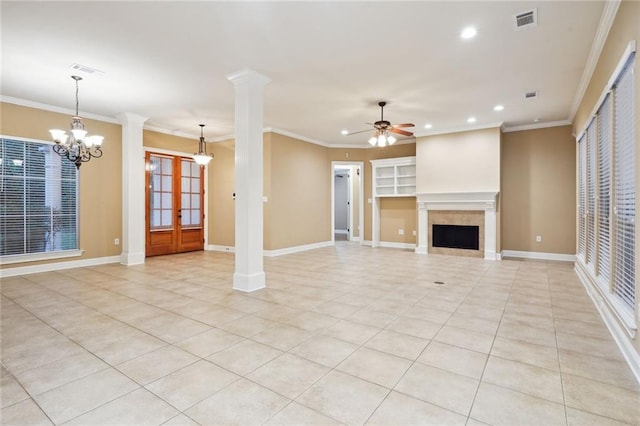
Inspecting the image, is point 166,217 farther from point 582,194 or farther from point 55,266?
point 582,194

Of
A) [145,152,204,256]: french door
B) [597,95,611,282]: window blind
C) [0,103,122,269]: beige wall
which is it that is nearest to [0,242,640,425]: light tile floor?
[597,95,611,282]: window blind

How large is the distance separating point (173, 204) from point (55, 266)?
2.65 meters

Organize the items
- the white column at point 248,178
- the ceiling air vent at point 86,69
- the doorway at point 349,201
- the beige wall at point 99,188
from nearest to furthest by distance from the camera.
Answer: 1. the ceiling air vent at point 86,69
2. the white column at point 248,178
3. the beige wall at point 99,188
4. the doorway at point 349,201

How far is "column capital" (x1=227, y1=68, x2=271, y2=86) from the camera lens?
4203 millimetres

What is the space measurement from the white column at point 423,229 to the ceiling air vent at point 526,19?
484cm

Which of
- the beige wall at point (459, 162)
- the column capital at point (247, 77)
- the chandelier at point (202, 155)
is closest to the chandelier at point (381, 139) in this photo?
the column capital at point (247, 77)

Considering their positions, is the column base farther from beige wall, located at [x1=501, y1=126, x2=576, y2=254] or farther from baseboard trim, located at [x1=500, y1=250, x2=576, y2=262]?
beige wall, located at [x1=501, y1=126, x2=576, y2=254]

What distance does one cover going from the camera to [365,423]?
1.69 metres

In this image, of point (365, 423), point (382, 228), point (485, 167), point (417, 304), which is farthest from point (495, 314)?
point (382, 228)

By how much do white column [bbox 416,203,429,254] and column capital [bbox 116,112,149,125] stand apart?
6460mm

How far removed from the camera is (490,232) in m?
6.85

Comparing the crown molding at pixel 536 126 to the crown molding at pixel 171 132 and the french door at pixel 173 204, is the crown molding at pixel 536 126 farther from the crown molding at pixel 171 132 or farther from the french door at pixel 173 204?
the french door at pixel 173 204

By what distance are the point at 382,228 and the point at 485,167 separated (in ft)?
10.5

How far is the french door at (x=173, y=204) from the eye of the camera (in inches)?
287
